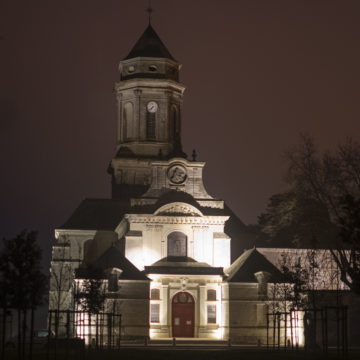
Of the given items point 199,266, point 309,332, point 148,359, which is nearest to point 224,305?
point 199,266

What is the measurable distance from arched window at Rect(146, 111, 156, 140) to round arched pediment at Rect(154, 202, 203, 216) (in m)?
13.6

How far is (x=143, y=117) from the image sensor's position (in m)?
82.8

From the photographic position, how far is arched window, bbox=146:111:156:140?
8281 cm

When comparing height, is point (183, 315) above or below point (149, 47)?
below

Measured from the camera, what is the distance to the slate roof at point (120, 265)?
66.4 metres

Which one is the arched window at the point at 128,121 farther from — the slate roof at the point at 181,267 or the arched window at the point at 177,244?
the slate roof at the point at 181,267

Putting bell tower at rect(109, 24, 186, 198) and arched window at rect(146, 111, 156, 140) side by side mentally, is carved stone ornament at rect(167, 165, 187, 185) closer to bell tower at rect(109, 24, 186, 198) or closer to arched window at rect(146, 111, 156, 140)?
bell tower at rect(109, 24, 186, 198)

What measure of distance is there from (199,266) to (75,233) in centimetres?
1568

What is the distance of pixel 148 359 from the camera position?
39562mm

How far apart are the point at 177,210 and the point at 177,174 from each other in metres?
3.67

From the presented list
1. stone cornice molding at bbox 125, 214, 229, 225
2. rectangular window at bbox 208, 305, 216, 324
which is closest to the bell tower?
stone cornice molding at bbox 125, 214, 229, 225

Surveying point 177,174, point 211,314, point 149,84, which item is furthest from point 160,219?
point 149,84

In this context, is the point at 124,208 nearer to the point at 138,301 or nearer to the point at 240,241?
the point at 240,241

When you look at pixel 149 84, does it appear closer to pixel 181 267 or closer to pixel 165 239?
pixel 165 239
